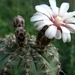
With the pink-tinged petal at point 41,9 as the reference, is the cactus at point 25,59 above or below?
below

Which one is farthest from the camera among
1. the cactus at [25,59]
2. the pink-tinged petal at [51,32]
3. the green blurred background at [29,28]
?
the green blurred background at [29,28]

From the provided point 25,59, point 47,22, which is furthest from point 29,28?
point 47,22

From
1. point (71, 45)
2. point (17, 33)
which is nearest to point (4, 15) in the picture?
point (71, 45)

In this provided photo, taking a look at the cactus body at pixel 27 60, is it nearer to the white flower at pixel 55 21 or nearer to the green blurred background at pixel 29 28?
the white flower at pixel 55 21

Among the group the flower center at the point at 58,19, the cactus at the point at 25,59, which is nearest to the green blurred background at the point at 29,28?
the cactus at the point at 25,59

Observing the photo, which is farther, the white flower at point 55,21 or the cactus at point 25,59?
the cactus at point 25,59

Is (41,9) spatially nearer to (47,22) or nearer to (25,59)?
(47,22)

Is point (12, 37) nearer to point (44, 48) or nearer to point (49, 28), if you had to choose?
point (44, 48)
